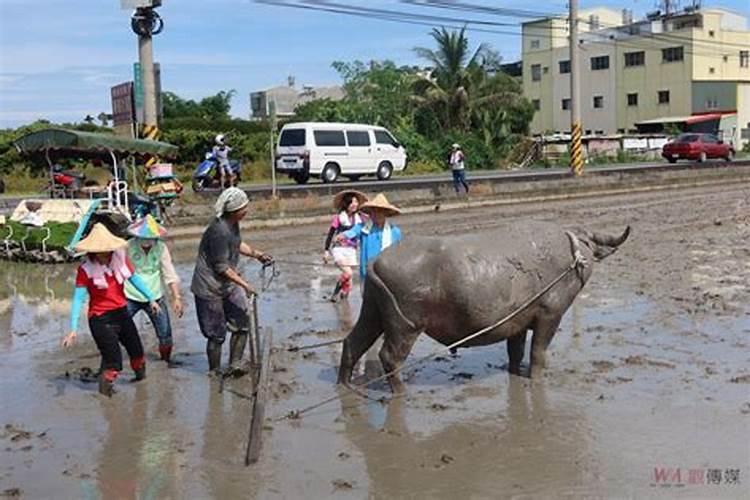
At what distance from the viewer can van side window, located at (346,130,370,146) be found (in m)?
32.2

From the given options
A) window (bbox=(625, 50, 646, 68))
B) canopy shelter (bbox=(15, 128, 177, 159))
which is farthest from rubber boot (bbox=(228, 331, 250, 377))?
window (bbox=(625, 50, 646, 68))

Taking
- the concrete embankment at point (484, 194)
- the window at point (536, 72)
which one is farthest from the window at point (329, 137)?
the window at point (536, 72)

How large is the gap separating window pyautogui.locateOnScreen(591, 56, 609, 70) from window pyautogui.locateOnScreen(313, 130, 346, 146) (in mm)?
46189

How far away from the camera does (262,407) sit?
614 cm

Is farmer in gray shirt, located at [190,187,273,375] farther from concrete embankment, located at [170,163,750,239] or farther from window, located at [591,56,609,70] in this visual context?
window, located at [591,56,609,70]

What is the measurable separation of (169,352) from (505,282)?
3.37 meters

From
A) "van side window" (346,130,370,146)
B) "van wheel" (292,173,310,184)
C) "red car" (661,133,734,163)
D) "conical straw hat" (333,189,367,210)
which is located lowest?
"conical straw hat" (333,189,367,210)

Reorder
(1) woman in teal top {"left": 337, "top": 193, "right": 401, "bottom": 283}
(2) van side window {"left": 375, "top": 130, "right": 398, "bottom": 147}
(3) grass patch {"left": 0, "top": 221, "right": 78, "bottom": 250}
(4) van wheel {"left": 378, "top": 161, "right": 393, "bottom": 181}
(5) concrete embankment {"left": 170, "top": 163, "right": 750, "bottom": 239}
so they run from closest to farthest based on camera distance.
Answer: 1. (1) woman in teal top {"left": 337, "top": 193, "right": 401, "bottom": 283}
2. (3) grass patch {"left": 0, "top": 221, "right": 78, "bottom": 250}
3. (5) concrete embankment {"left": 170, "top": 163, "right": 750, "bottom": 239}
4. (2) van side window {"left": 375, "top": 130, "right": 398, "bottom": 147}
5. (4) van wheel {"left": 378, "top": 161, "right": 393, "bottom": 181}

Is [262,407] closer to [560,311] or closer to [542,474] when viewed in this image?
[542,474]

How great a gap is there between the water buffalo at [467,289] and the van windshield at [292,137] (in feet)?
78.8

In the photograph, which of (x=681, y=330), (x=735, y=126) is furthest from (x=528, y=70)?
(x=681, y=330)

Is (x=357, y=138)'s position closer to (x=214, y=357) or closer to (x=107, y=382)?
(x=214, y=357)

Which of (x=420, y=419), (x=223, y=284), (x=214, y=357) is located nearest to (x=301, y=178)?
(x=214, y=357)

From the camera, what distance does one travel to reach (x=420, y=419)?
674 centimetres
